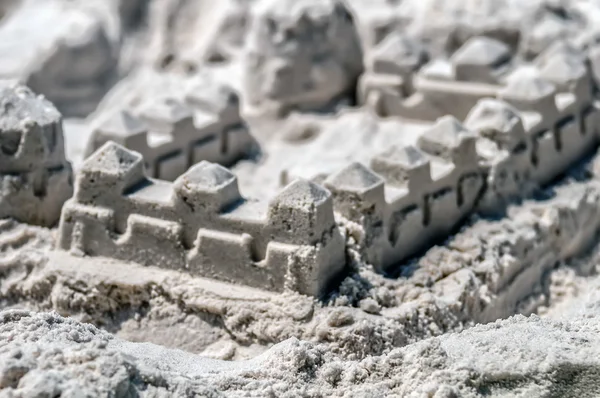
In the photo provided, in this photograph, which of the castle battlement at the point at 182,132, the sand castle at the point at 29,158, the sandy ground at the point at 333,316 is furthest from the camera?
the castle battlement at the point at 182,132

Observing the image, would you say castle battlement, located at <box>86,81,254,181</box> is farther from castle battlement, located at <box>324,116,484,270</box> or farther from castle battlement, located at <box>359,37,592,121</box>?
castle battlement, located at <box>324,116,484,270</box>

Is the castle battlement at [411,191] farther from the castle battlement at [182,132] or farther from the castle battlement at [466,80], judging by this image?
the castle battlement at [182,132]

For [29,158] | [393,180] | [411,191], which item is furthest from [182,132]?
[411,191]

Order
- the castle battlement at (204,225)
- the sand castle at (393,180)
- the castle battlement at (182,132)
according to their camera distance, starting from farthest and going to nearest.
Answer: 1. the castle battlement at (182,132)
2. the sand castle at (393,180)
3. the castle battlement at (204,225)

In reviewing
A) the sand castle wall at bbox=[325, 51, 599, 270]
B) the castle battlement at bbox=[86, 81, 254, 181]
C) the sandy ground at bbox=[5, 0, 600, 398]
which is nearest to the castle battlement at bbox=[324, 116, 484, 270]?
the sand castle wall at bbox=[325, 51, 599, 270]

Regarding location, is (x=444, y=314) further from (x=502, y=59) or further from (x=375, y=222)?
(x=502, y=59)

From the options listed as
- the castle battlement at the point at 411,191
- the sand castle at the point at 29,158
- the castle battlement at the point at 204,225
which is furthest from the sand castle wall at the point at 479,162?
the sand castle at the point at 29,158

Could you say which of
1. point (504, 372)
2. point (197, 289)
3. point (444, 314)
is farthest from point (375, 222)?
point (504, 372)
